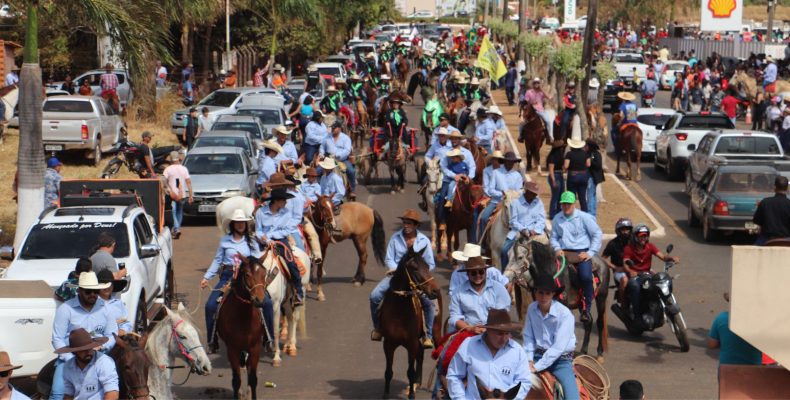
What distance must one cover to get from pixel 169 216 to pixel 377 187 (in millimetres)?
6571

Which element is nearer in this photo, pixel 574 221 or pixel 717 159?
pixel 574 221

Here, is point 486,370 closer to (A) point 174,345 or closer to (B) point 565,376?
(B) point 565,376

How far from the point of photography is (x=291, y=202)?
1708 cm

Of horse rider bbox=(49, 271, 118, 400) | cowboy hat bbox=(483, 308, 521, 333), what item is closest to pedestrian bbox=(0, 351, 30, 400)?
horse rider bbox=(49, 271, 118, 400)

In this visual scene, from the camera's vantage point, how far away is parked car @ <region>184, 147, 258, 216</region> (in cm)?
2608

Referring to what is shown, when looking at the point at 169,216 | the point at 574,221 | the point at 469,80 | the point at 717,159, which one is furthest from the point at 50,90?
the point at 574,221

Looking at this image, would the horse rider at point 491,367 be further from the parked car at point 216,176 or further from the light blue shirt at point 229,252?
the parked car at point 216,176

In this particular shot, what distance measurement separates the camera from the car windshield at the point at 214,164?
27.2 metres

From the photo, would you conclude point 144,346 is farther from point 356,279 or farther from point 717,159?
point 717,159

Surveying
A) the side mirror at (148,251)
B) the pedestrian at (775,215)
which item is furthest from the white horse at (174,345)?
the pedestrian at (775,215)

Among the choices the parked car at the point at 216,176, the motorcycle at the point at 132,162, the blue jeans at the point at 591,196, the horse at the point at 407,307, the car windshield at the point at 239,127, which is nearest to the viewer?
the horse at the point at 407,307

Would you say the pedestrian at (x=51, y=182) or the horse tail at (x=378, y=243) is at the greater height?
the pedestrian at (x=51, y=182)

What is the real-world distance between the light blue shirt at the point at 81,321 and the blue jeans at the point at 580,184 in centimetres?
1347

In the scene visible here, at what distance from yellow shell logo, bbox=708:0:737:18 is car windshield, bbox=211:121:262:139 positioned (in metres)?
36.6
